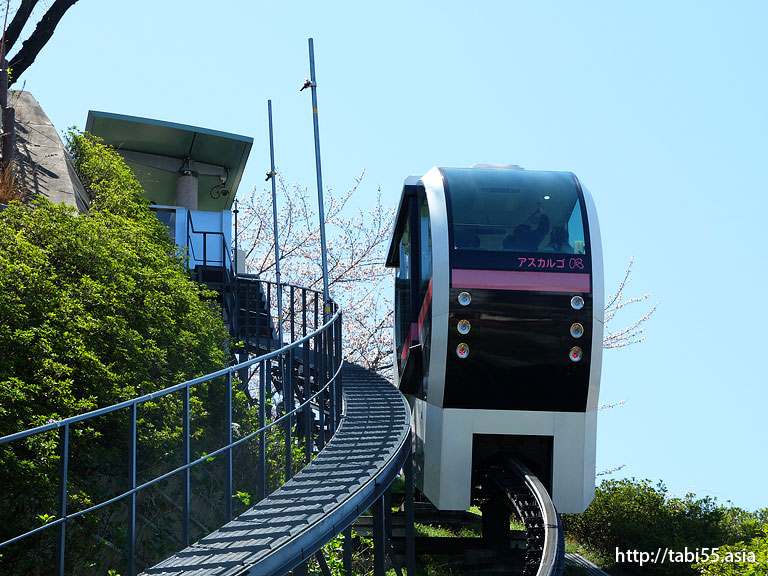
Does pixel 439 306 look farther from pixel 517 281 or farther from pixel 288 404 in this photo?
pixel 288 404

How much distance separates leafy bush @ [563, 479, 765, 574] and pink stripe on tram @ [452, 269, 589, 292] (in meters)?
4.34

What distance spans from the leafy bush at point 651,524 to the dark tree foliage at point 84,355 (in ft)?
21.1

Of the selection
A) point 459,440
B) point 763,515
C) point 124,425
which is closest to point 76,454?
point 124,425

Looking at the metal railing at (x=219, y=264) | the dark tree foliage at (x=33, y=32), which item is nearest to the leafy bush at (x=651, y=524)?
the metal railing at (x=219, y=264)

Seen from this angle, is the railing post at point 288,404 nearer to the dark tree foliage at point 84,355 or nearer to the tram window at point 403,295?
the dark tree foliage at point 84,355

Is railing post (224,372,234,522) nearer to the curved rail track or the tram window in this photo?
the curved rail track

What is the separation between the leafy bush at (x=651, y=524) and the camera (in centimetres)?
1288

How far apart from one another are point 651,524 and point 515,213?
5419 millimetres

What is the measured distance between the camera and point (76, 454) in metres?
7.76

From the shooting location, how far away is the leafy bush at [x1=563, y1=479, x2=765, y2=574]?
12875mm

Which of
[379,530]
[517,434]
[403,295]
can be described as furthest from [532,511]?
[403,295]

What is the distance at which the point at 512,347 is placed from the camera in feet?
33.3

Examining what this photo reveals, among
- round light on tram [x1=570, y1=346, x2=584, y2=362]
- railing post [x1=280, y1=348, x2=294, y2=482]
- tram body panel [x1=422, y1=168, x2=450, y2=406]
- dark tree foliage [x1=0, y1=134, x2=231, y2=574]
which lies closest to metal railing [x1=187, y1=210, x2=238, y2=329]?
dark tree foliage [x1=0, y1=134, x2=231, y2=574]

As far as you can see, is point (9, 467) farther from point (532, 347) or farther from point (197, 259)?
point (197, 259)
